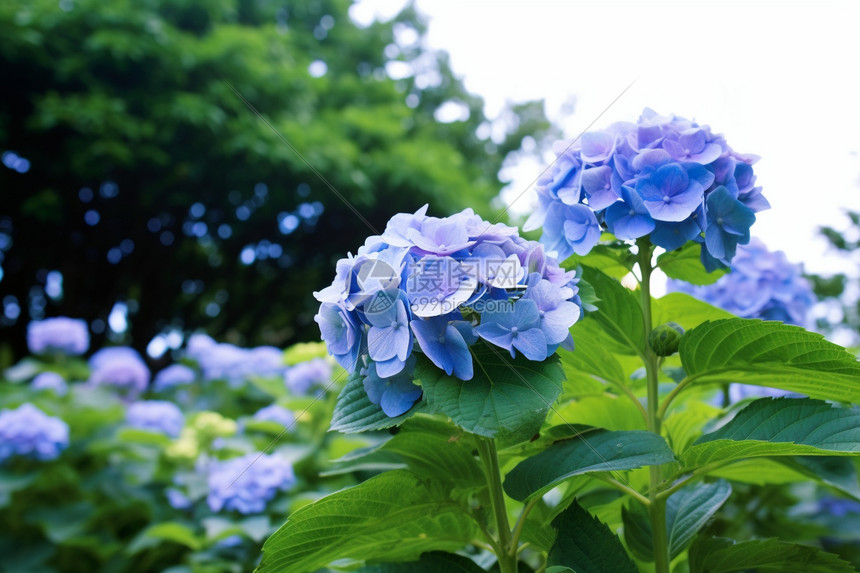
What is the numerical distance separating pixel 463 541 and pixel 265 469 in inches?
52.0

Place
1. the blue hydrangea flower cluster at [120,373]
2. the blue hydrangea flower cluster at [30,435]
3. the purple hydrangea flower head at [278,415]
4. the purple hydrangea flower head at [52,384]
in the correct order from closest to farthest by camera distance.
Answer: the purple hydrangea flower head at [278,415] → the blue hydrangea flower cluster at [30,435] → the purple hydrangea flower head at [52,384] → the blue hydrangea flower cluster at [120,373]

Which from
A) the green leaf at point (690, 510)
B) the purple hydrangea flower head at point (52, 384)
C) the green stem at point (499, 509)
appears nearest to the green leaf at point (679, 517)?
the green leaf at point (690, 510)

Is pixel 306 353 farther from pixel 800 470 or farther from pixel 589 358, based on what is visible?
pixel 800 470

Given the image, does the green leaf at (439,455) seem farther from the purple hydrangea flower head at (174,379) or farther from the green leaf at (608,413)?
the purple hydrangea flower head at (174,379)

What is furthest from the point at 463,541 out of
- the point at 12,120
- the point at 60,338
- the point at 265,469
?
the point at 12,120

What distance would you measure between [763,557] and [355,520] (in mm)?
564

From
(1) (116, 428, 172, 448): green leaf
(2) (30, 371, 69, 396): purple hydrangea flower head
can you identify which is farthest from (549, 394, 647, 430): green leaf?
(2) (30, 371, 69, 396): purple hydrangea flower head

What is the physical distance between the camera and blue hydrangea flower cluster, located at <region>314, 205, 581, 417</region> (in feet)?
2.30

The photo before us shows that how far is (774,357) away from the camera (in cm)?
84

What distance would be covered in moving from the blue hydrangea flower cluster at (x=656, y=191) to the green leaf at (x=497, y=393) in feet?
0.78

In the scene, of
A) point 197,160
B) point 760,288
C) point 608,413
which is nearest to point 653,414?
point 608,413

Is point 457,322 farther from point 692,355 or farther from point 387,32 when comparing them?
point 387,32

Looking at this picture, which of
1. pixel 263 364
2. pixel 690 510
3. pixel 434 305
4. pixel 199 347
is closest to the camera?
pixel 434 305

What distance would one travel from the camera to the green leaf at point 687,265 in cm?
100
